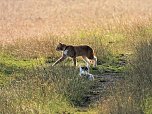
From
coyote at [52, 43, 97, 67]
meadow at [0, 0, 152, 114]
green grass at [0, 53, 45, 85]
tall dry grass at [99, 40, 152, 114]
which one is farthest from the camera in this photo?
coyote at [52, 43, 97, 67]

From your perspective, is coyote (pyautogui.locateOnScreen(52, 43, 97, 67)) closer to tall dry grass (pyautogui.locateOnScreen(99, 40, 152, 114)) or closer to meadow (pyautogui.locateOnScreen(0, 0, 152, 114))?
meadow (pyautogui.locateOnScreen(0, 0, 152, 114))

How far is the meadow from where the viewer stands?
7.56m

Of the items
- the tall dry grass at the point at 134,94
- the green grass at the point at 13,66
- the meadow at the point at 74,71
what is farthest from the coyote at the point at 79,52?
the tall dry grass at the point at 134,94

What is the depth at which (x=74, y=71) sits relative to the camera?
10594 mm

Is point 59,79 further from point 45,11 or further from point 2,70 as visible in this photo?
point 45,11

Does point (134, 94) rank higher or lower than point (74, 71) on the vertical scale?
higher

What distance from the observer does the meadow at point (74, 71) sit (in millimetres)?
7562

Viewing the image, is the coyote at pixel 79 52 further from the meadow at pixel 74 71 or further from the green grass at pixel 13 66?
the green grass at pixel 13 66

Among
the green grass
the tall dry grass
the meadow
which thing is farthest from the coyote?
the tall dry grass

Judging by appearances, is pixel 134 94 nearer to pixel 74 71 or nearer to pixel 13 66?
pixel 74 71

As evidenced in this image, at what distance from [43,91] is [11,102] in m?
1.15

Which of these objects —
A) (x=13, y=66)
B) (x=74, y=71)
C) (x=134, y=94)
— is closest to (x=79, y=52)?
(x=13, y=66)

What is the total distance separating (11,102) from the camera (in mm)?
7484

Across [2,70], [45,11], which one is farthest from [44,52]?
[45,11]
